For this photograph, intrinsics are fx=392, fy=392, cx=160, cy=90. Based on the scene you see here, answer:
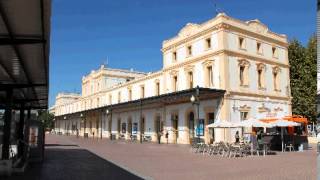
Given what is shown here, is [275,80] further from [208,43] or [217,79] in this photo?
[208,43]

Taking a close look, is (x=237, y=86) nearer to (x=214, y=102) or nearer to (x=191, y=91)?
(x=214, y=102)

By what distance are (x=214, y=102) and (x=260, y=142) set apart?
9.75m

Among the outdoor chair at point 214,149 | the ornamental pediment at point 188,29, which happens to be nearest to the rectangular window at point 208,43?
the ornamental pediment at point 188,29

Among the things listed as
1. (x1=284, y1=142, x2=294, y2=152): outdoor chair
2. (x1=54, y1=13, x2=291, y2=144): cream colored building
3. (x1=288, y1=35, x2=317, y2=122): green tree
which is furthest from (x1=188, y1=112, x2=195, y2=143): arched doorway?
(x1=288, y1=35, x2=317, y2=122): green tree

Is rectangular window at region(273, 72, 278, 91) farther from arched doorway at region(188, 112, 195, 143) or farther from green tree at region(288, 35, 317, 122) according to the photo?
arched doorway at region(188, 112, 195, 143)

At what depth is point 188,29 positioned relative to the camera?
3662cm

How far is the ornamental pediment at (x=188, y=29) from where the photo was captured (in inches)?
1398

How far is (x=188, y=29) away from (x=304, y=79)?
579 inches

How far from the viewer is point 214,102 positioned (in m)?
32.2

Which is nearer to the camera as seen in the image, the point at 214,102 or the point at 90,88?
the point at 214,102

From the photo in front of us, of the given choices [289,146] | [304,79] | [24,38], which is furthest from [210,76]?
[24,38]

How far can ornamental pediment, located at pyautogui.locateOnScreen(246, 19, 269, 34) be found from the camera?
114 feet

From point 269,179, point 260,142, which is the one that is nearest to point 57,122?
point 260,142

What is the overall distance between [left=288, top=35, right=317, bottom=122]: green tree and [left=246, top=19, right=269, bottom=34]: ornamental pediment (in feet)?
29.9
